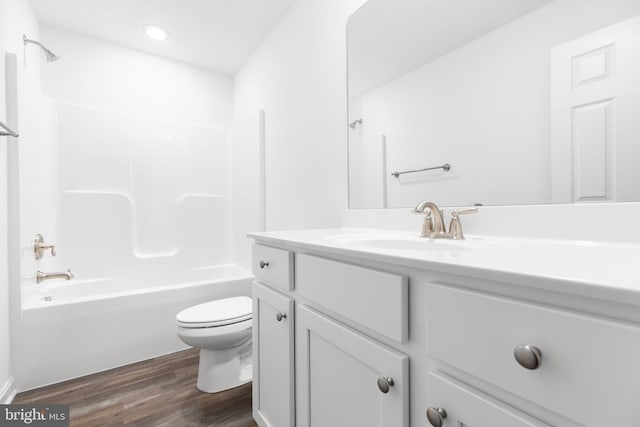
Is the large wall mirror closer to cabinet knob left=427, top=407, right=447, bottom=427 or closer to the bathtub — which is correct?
cabinet knob left=427, top=407, right=447, bottom=427

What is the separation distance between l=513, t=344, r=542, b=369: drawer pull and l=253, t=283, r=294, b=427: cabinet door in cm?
70

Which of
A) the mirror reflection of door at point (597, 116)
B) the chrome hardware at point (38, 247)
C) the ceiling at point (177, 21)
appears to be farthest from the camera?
the ceiling at point (177, 21)

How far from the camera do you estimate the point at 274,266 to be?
3.52ft

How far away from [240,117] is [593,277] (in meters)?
2.91

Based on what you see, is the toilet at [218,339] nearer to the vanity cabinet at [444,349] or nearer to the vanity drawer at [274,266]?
the vanity drawer at [274,266]

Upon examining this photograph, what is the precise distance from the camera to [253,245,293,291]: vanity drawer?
3.21 feet

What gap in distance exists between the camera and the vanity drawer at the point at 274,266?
979 millimetres

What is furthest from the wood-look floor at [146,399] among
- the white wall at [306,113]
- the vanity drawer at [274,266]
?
the white wall at [306,113]

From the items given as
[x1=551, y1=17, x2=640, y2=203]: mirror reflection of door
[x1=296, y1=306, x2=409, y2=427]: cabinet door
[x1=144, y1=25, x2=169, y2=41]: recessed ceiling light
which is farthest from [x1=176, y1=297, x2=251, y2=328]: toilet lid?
[x1=144, y1=25, x2=169, y2=41]: recessed ceiling light

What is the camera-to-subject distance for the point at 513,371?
414 mm

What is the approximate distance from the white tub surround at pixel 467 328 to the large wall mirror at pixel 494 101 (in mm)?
112

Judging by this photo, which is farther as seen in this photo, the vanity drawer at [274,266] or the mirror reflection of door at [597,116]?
the vanity drawer at [274,266]

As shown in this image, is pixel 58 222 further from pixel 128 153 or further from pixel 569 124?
pixel 569 124

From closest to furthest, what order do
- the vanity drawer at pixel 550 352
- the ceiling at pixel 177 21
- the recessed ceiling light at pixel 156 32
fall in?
the vanity drawer at pixel 550 352, the ceiling at pixel 177 21, the recessed ceiling light at pixel 156 32
